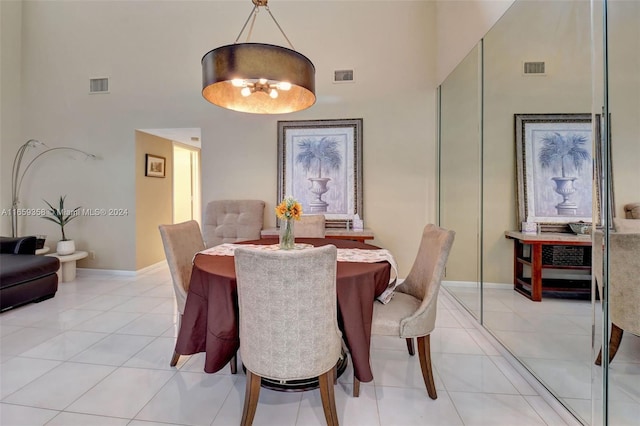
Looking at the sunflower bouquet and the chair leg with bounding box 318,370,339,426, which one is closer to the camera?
the chair leg with bounding box 318,370,339,426

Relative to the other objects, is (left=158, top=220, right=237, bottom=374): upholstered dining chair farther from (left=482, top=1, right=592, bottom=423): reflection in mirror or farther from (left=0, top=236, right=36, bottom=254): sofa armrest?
(left=0, top=236, right=36, bottom=254): sofa armrest

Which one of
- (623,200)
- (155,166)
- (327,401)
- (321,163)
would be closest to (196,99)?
(155,166)

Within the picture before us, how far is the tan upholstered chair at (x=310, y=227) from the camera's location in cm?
312

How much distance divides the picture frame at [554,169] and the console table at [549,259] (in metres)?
0.09

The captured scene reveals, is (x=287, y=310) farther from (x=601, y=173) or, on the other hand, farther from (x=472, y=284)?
(x=472, y=284)

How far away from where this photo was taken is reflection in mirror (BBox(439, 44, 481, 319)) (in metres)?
2.97

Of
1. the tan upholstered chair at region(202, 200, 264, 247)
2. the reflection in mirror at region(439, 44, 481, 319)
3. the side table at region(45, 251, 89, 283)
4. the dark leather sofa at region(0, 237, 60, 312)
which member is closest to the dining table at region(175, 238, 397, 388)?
the reflection in mirror at region(439, 44, 481, 319)

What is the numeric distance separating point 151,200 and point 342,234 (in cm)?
324

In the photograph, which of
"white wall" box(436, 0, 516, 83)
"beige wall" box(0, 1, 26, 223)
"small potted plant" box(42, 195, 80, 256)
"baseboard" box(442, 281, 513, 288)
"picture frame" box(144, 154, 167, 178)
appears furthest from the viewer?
"picture frame" box(144, 154, 167, 178)

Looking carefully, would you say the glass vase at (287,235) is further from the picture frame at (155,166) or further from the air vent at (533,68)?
the picture frame at (155,166)

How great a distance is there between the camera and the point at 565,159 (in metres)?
1.68

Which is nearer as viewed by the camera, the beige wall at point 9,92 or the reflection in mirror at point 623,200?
the reflection in mirror at point 623,200

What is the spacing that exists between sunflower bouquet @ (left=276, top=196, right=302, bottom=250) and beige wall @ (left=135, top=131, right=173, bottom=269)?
135 inches

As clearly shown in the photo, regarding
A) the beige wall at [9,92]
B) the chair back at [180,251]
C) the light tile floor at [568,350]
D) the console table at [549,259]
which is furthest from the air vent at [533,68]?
the beige wall at [9,92]
